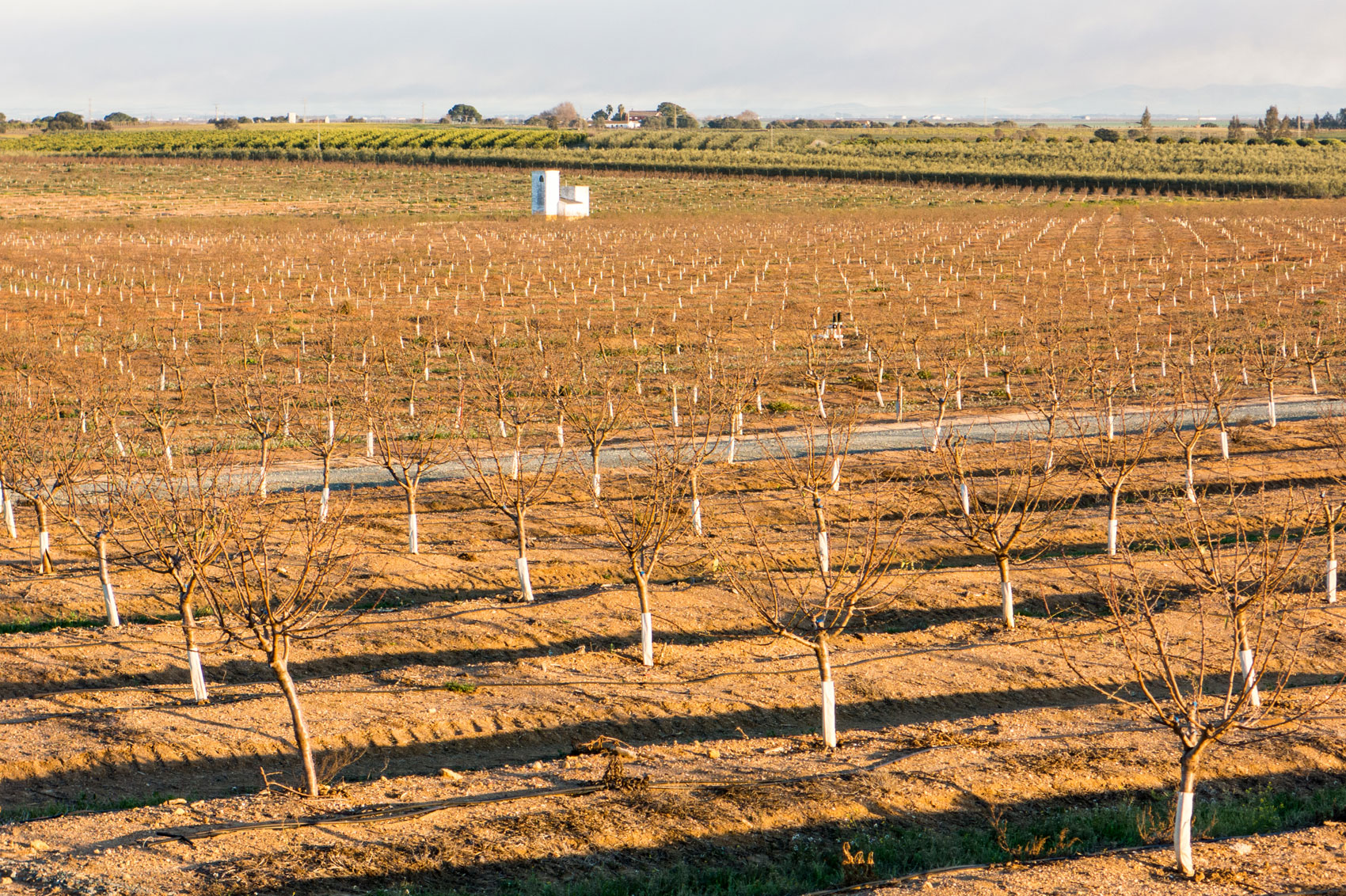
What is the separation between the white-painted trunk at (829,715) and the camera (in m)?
14.2

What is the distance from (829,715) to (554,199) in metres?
83.3

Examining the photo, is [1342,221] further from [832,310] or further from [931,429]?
[931,429]

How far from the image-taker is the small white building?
93.7 m

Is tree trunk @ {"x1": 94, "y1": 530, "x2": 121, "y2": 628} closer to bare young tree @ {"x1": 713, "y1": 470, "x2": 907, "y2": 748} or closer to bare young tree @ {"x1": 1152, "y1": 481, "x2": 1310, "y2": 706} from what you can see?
bare young tree @ {"x1": 713, "y1": 470, "x2": 907, "y2": 748}

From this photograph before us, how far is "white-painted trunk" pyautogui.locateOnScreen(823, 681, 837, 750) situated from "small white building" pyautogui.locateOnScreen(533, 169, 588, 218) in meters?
81.2

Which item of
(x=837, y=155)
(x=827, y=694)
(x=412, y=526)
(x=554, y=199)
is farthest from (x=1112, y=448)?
(x=837, y=155)

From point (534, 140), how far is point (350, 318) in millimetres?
141643

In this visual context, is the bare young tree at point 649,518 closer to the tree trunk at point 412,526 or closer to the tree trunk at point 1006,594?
the tree trunk at point 412,526

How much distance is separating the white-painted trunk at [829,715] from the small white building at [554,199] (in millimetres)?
81223

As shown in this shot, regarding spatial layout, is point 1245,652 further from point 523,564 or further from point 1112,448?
point 1112,448

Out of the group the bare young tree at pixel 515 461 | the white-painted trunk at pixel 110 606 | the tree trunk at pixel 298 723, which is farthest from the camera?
the bare young tree at pixel 515 461

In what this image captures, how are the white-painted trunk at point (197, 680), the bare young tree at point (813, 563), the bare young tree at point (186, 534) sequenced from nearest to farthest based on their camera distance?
the bare young tree at point (186, 534)
the white-painted trunk at point (197, 680)
the bare young tree at point (813, 563)

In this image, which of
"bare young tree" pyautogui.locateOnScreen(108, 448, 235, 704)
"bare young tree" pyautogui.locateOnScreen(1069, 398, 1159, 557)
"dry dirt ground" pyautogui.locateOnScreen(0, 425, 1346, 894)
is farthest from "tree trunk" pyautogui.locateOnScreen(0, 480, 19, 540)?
"bare young tree" pyautogui.locateOnScreen(1069, 398, 1159, 557)

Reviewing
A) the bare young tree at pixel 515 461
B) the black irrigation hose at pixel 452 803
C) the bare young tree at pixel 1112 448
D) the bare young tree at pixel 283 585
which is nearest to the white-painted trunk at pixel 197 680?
the bare young tree at pixel 283 585
